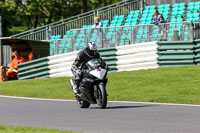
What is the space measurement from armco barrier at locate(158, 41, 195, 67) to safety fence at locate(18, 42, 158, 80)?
26cm

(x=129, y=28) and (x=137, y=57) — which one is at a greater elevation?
(x=129, y=28)

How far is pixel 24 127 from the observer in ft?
27.2

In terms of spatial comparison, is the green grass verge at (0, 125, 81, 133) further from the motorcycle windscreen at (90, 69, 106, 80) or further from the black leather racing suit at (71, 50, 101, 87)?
the black leather racing suit at (71, 50, 101, 87)

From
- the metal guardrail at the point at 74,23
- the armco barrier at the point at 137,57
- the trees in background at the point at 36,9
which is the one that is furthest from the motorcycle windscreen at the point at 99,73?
the trees in background at the point at 36,9

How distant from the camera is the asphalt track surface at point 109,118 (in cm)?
813

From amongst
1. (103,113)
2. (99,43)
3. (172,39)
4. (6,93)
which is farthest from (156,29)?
(103,113)

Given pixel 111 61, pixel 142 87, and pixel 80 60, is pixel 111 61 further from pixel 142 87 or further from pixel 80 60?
pixel 80 60

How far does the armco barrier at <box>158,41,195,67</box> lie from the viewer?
20.1 meters

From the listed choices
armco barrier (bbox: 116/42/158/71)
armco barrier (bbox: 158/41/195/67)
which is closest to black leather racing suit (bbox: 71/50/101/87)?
armco barrier (bbox: 158/41/195/67)

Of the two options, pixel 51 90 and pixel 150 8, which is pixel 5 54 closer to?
pixel 150 8

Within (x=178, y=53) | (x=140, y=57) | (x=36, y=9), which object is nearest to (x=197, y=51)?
(x=178, y=53)

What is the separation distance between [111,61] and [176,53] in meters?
2.72

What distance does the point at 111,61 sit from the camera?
21812mm

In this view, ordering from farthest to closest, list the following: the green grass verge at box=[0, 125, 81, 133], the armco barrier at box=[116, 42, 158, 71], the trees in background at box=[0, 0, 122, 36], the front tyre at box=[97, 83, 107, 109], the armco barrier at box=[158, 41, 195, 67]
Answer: the trees in background at box=[0, 0, 122, 36]
the armco barrier at box=[116, 42, 158, 71]
the armco barrier at box=[158, 41, 195, 67]
the front tyre at box=[97, 83, 107, 109]
the green grass verge at box=[0, 125, 81, 133]
